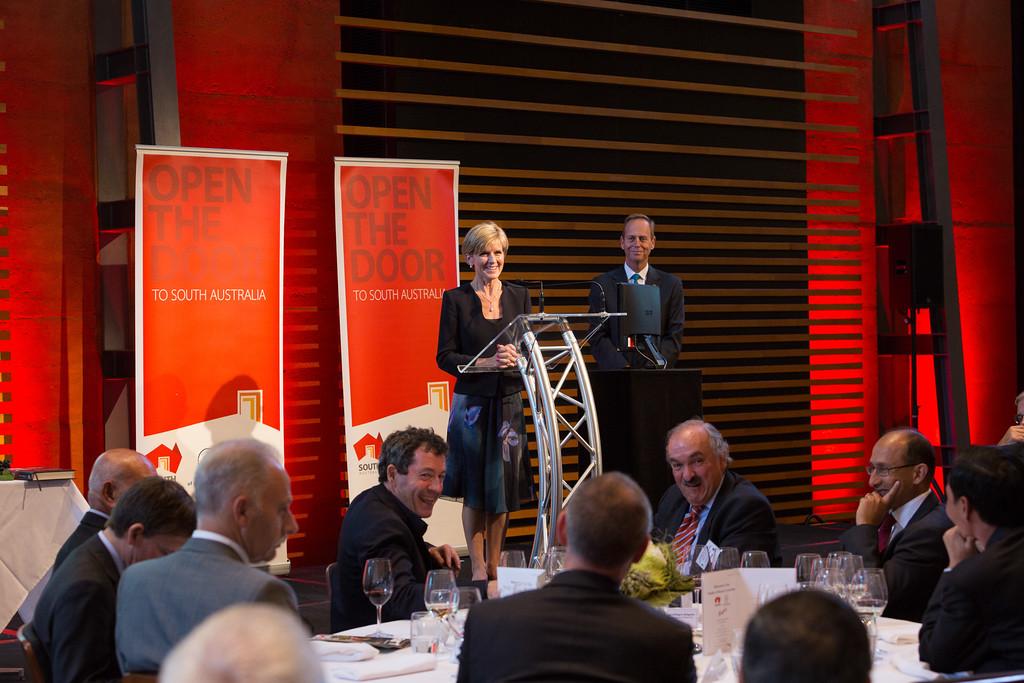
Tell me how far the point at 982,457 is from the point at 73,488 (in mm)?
4340

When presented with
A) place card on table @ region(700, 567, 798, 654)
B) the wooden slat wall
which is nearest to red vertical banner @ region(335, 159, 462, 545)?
the wooden slat wall

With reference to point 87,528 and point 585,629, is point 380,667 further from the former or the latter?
point 87,528

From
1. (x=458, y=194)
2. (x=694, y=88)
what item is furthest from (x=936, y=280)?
(x=458, y=194)

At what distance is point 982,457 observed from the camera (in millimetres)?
3043

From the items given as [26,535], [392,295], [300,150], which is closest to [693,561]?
[26,535]

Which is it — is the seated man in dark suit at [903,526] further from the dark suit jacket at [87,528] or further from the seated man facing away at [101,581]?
the dark suit jacket at [87,528]

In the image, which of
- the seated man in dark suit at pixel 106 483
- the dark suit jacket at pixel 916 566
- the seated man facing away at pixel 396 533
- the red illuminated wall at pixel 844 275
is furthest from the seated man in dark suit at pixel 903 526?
the red illuminated wall at pixel 844 275

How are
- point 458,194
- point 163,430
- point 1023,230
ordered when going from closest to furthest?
point 163,430
point 458,194
point 1023,230

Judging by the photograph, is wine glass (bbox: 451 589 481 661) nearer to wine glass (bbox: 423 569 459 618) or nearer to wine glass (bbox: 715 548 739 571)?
wine glass (bbox: 423 569 459 618)

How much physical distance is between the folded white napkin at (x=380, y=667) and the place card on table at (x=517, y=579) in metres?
0.25

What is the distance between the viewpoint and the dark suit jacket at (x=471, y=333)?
6.16 metres

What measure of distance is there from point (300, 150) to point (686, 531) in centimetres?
455

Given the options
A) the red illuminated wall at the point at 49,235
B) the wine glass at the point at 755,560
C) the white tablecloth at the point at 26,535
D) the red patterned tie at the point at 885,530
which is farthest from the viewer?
the red illuminated wall at the point at 49,235

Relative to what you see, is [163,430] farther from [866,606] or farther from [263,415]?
[866,606]
